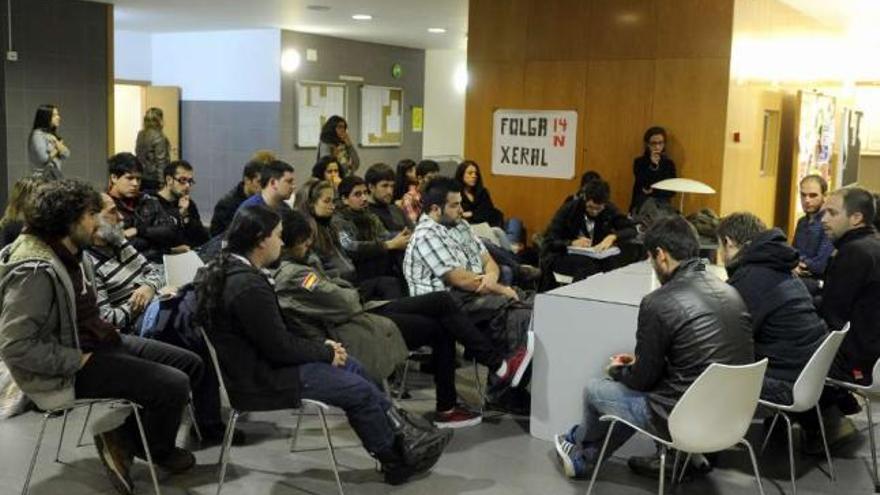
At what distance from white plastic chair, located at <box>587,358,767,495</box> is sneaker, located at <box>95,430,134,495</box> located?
1.97 meters

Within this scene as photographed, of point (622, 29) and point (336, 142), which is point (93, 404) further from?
point (622, 29)

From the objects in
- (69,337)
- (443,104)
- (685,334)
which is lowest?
(69,337)

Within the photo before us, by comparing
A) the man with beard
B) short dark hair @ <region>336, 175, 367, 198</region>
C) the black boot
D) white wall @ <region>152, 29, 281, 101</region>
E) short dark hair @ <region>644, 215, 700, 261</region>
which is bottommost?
the black boot

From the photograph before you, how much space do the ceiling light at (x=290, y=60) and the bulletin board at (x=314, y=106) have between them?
0.21m

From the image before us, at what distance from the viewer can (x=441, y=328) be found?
4168 mm

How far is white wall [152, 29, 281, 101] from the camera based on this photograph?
11234mm

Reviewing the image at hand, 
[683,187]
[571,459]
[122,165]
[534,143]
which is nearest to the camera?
[571,459]

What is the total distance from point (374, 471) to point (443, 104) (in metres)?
11.2

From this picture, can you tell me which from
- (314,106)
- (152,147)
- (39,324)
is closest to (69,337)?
(39,324)

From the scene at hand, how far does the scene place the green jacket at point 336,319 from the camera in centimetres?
357

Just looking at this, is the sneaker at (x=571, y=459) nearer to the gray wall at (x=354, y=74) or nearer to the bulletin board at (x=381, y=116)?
the gray wall at (x=354, y=74)

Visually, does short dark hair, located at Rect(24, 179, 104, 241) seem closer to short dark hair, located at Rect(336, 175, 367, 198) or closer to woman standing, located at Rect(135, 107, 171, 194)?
short dark hair, located at Rect(336, 175, 367, 198)

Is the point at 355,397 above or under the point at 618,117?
under

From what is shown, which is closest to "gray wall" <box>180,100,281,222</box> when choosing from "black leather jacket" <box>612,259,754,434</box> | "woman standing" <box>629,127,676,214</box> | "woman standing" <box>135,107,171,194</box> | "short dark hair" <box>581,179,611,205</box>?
"woman standing" <box>135,107,171,194</box>
